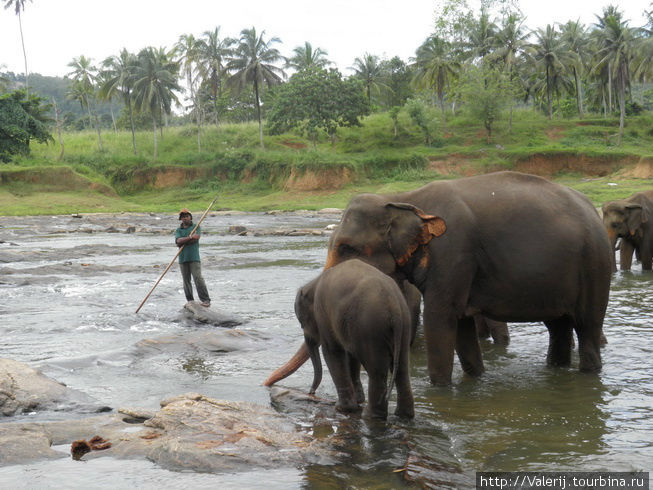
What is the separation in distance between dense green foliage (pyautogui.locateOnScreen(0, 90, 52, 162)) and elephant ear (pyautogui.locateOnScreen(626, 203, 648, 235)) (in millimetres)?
43295

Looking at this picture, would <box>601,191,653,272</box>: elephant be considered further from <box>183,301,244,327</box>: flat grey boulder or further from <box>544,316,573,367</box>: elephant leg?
<box>183,301,244,327</box>: flat grey boulder

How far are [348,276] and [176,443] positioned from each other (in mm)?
1685

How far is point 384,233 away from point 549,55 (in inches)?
2321

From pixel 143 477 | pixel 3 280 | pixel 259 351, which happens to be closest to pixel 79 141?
pixel 3 280

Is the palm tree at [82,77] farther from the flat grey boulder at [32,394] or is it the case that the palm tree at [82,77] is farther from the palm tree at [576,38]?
the flat grey boulder at [32,394]

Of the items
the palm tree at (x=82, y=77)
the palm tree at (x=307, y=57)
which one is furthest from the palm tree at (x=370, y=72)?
the palm tree at (x=82, y=77)

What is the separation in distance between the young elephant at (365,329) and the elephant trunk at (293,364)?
1.80 feet

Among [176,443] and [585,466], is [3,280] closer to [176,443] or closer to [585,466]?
[176,443]

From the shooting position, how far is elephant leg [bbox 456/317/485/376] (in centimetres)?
675

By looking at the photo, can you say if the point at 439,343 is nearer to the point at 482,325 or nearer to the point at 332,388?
the point at 332,388

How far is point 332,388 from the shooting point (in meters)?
6.85

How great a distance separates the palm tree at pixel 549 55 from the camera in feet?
197

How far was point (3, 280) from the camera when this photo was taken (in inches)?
635

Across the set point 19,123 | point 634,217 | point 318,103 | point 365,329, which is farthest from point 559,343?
point 318,103
